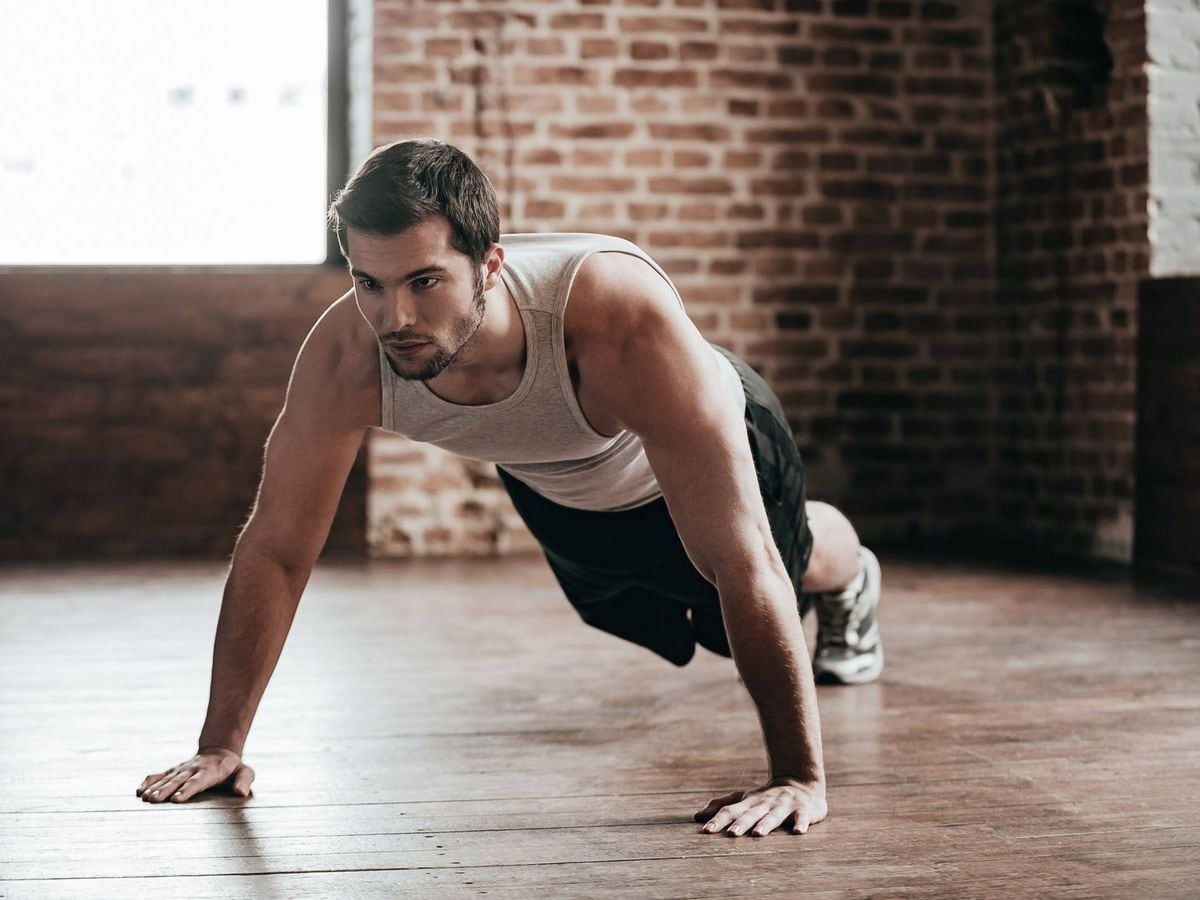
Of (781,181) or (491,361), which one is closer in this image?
(491,361)

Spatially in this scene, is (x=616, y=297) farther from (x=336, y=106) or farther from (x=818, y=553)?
(x=336, y=106)

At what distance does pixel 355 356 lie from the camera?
1910mm

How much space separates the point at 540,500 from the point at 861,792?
0.68m

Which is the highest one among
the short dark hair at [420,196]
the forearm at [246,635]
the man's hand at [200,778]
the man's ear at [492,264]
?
the short dark hair at [420,196]

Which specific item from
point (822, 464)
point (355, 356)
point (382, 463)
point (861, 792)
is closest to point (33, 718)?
point (355, 356)

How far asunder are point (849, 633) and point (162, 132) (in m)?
3.08

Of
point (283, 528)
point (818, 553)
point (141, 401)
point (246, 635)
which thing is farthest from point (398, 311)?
point (141, 401)

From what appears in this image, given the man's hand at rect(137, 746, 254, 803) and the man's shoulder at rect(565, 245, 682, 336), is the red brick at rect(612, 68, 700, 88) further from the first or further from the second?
the man's hand at rect(137, 746, 254, 803)

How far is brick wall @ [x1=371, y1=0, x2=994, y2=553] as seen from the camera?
15.0 feet

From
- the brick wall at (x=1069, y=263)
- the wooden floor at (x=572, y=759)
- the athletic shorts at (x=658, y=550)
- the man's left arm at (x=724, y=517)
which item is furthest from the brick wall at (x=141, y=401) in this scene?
the man's left arm at (x=724, y=517)

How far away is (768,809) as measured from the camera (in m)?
1.75

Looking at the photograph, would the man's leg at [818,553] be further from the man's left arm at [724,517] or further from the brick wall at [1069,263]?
the brick wall at [1069,263]

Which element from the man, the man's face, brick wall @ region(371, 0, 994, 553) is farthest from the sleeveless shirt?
brick wall @ region(371, 0, 994, 553)

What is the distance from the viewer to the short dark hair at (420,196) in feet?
Result: 5.57
